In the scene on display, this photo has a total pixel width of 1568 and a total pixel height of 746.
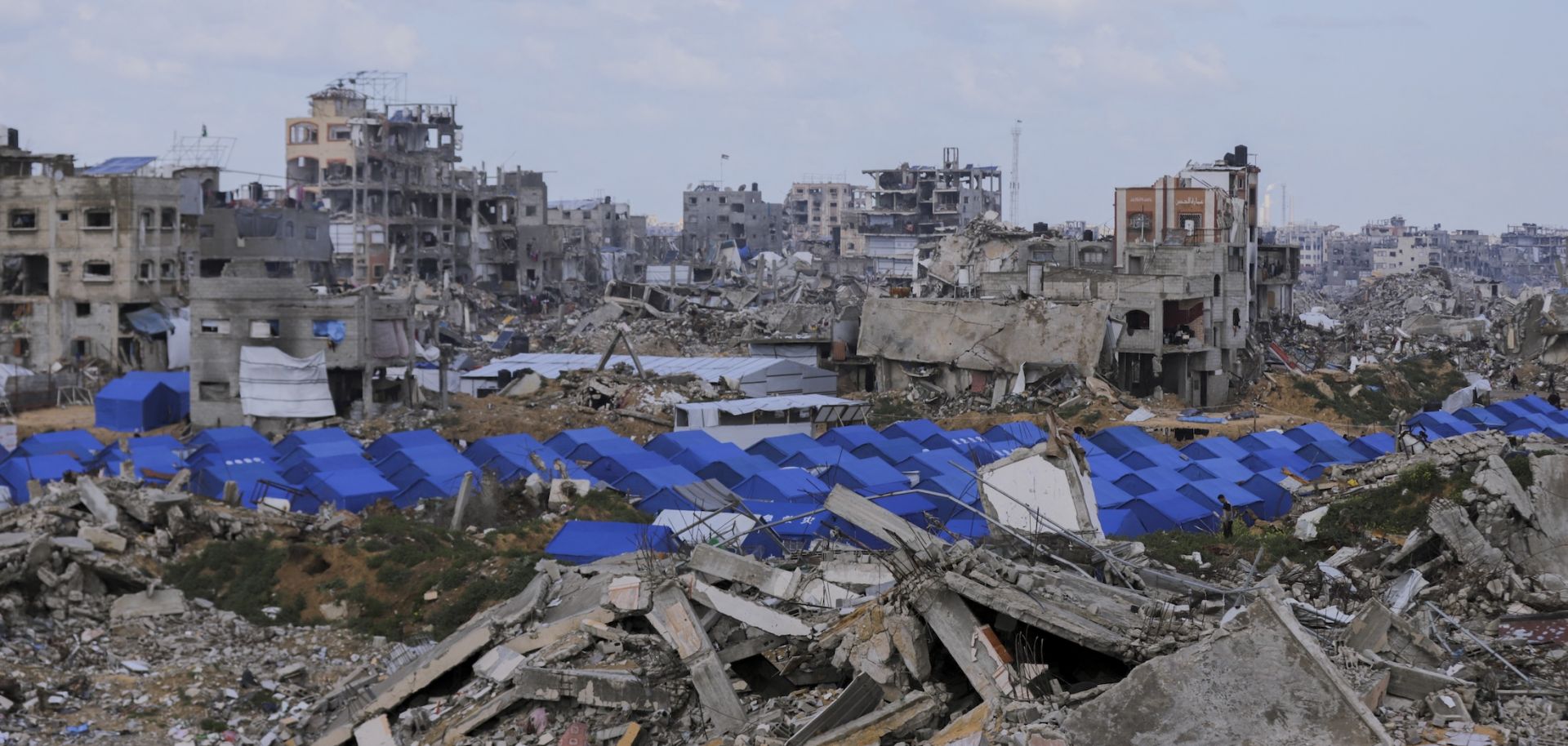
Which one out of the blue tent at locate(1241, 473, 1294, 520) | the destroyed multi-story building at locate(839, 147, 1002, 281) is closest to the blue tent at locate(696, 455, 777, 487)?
the blue tent at locate(1241, 473, 1294, 520)

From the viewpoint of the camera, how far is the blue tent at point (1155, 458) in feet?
77.6

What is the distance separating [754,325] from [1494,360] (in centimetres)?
2018

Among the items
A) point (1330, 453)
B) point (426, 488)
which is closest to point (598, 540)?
point (426, 488)

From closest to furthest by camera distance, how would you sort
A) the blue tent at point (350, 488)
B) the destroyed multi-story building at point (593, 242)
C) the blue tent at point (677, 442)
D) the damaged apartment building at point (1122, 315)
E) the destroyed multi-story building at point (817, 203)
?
1. the blue tent at point (350, 488)
2. the blue tent at point (677, 442)
3. the damaged apartment building at point (1122, 315)
4. the destroyed multi-story building at point (593, 242)
5. the destroyed multi-story building at point (817, 203)

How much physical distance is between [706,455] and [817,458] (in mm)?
1725

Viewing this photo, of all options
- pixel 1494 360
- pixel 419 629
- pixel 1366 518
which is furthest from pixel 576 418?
pixel 1494 360

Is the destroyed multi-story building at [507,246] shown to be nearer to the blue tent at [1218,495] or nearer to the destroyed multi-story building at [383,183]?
the destroyed multi-story building at [383,183]

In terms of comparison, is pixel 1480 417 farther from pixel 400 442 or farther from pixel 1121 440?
pixel 400 442

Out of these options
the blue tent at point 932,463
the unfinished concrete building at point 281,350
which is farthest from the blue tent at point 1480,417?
the unfinished concrete building at point 281,350

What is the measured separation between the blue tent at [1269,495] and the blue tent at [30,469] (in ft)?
51.4

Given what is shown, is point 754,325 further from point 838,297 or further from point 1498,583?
point 1498,583

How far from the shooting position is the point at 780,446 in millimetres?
24609

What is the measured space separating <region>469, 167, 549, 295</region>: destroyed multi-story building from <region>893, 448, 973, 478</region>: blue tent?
40138 millimetres

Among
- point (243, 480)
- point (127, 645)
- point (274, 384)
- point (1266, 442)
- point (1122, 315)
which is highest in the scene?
point (1122, 315)
